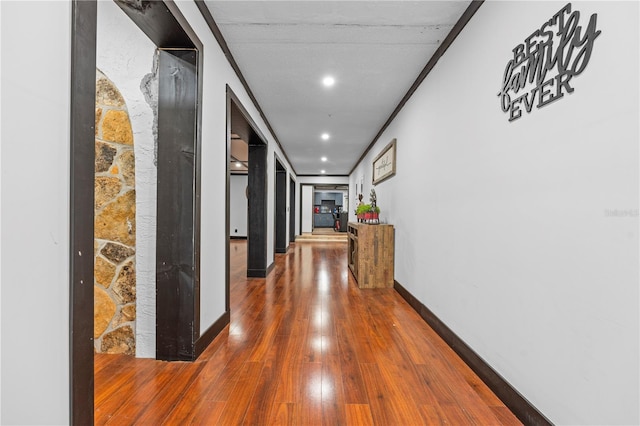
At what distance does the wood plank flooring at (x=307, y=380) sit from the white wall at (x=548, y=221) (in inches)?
11.3

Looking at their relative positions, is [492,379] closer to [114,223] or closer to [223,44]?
[114,223]

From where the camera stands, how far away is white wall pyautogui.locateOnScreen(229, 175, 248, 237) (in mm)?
10594

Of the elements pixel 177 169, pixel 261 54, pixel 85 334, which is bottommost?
pixel 85 334

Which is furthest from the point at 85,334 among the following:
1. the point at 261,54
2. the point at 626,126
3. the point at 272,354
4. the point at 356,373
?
the point at 261,54

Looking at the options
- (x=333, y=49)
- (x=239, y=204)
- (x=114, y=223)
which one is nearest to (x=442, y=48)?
(x=333, y=49)

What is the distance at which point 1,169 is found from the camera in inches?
28.9

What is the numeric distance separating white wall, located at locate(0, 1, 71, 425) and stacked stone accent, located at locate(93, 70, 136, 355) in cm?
113

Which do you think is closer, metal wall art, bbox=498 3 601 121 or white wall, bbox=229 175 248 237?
metal wall art, bbox=498 3 601 121

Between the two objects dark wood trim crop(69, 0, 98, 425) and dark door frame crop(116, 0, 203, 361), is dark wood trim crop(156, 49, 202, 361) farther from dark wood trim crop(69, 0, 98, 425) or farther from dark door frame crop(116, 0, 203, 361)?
dark wood trim crop(69, 0, 98, 425)

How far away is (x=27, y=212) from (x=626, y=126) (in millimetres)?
1842

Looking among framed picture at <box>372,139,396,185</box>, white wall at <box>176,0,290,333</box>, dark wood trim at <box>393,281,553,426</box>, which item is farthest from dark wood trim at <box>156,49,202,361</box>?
framed picture at <box>372,139,396,185</box>

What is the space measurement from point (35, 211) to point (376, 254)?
3.50 meters

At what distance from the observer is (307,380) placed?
165 centimetres

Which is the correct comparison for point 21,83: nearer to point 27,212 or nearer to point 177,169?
point 27,212
